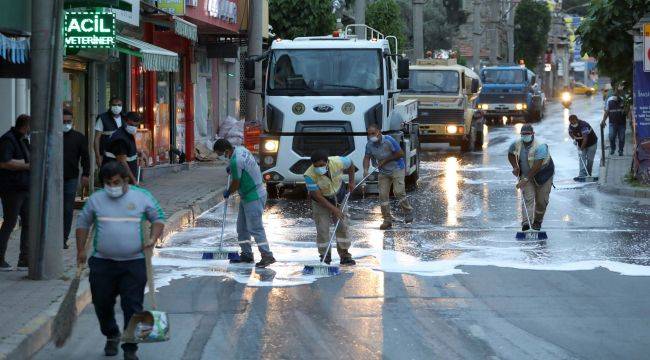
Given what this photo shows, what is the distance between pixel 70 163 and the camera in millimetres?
13516

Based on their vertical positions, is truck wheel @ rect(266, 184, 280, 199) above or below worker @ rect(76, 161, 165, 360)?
below

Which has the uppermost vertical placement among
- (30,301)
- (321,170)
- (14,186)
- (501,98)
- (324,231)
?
→ (501,98)

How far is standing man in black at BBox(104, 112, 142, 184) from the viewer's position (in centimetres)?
1545

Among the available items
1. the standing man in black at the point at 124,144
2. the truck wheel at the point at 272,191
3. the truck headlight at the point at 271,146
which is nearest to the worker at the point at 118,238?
the standing man in black at the point at 124,144

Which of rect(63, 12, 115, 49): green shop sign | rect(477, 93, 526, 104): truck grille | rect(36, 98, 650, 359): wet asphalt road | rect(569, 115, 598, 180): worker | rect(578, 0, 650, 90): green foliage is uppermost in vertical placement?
rect(578, 0, 650, 90): green foliage

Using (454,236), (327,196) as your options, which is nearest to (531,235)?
(454,236)

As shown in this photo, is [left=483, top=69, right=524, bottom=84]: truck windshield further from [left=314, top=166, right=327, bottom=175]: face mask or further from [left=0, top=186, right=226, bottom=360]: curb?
[left=0, top=186, right=226, bottom=360]: curb

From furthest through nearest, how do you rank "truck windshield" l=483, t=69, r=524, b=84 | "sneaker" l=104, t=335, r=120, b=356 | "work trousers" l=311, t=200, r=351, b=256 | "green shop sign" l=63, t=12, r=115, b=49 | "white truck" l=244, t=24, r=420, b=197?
"truck windshield" l=483, t=69, r=524, b=84 < "white truck" l=244, t=24, r=420, b=197 < "green shop sign" l=63, t=12, r=115, b=49 < "work trousers" l=311, t=200, r=351, b=256 < "sneaker" l=104, t=335, r=120, b=356

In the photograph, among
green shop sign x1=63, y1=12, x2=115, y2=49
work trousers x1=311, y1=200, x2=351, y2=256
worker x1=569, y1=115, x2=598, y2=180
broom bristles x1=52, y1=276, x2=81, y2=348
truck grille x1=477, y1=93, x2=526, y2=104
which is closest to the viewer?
broom bristles x1=52, y1=276, x2=81, y2=348

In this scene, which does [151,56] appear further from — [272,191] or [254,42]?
[254,42]

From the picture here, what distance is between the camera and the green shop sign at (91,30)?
1608 cm

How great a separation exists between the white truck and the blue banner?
466 cm

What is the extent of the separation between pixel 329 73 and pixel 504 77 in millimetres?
32381

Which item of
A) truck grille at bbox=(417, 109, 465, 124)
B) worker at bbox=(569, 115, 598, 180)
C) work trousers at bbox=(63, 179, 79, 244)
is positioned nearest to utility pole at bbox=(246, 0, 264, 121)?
truck grille at bbox=(417, 109, 465, 124)
